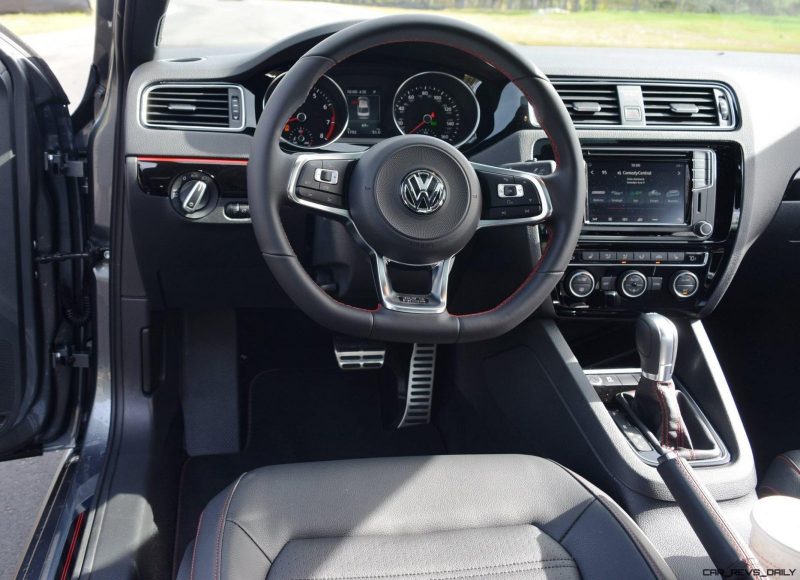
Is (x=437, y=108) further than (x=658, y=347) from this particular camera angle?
Yes

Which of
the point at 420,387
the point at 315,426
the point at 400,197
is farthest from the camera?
the point at 315,426

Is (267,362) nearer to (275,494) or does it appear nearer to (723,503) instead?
(275,494)

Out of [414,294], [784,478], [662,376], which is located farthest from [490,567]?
[784,478]

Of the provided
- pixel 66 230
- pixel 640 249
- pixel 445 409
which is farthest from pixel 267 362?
pixel 640 249

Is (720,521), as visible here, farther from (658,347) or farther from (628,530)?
(658,347)

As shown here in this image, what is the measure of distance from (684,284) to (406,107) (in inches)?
31.3

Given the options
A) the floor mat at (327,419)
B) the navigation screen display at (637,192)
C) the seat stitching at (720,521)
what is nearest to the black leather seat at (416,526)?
the seat stitching at (720,521)

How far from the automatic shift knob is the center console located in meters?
0.23

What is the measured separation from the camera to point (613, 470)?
160 cm

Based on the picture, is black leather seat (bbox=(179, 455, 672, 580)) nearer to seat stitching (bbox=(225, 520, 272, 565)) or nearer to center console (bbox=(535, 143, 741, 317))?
seat stitching (bbox=(225, 520, 272, 565))

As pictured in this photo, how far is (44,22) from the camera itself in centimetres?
226

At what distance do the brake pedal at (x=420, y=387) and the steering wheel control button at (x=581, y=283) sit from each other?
1.91 feet

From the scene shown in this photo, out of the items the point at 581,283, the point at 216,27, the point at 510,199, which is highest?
the point at 216,27

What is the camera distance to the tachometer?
5.74ft
